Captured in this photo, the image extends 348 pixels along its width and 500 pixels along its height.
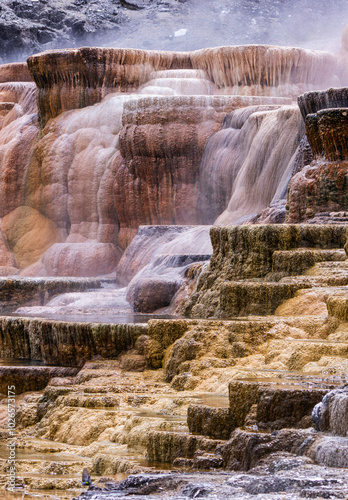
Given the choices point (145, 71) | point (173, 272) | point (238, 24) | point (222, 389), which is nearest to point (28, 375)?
point (222, 389)

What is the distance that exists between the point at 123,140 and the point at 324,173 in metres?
9.91

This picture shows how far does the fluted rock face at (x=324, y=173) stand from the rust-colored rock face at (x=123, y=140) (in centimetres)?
492

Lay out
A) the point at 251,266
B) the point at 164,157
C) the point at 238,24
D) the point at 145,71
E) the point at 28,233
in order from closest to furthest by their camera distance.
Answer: the point at 251,266, the point at 164,157, the point at 28,233, the point at 145,71, the point at 238,24

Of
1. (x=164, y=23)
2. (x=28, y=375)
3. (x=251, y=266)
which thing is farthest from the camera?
(x=164, y=23)

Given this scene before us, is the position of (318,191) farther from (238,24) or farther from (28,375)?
(238,24)

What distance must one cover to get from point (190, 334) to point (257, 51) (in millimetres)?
18656

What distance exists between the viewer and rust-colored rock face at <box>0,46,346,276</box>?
78.4 feet

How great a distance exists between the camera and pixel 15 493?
659cm

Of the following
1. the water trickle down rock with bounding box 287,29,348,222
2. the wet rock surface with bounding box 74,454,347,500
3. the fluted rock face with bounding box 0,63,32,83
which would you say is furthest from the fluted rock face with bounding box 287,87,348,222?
A: the fluted rock face with bounding box 0,63,32,83

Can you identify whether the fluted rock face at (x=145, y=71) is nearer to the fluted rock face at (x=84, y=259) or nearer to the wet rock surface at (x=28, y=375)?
the fluted rock face at (x=84, y=259)

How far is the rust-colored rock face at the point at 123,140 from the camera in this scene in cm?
2389

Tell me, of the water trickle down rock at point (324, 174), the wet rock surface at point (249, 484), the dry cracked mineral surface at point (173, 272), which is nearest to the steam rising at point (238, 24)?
the dry cracked mineral surface at point (173, 272)

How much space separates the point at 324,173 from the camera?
51.3 feet

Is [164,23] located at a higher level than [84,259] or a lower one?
higher
